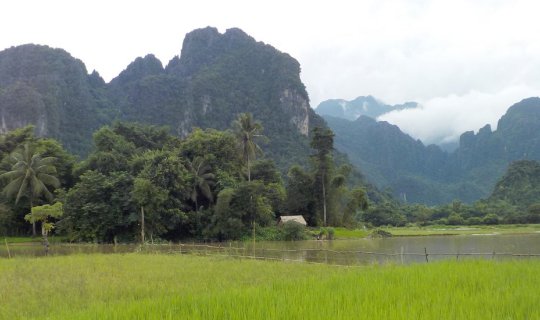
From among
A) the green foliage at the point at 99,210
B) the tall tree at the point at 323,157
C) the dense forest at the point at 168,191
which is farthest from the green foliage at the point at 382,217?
the green foliage at the point at 99,210

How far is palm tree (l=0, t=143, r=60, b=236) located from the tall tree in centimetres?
2166

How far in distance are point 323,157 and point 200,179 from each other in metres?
12.6

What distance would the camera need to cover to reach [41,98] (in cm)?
7575

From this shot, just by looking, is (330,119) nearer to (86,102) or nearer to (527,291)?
(86,102)

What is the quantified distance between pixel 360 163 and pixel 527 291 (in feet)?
451

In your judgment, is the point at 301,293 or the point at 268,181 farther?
the point at 268,181

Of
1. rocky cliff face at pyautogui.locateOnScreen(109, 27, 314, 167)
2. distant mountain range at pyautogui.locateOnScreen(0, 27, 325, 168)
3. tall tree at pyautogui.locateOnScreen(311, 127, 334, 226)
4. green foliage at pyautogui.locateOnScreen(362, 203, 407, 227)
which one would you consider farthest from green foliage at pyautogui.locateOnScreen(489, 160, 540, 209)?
tall tree at pyautogui.locateOnScreen(311, 127, 334, 226)

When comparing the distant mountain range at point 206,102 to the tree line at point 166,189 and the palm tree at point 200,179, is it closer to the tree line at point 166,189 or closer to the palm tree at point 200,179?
the tree line at point 166,189

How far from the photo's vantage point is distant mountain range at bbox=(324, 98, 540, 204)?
123 meters

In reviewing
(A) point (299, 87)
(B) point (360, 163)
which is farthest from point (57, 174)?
(B) point (360, 163)

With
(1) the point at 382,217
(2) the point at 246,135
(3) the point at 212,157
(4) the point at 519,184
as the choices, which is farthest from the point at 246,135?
(4) the point at 519,184

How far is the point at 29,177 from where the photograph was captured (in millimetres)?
30078

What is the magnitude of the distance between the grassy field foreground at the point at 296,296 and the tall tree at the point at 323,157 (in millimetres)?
28712

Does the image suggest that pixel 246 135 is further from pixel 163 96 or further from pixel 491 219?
pixel 163 96
